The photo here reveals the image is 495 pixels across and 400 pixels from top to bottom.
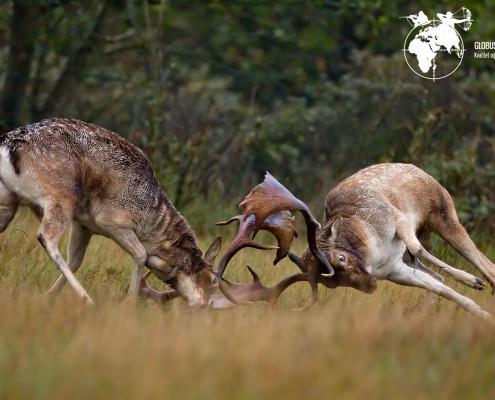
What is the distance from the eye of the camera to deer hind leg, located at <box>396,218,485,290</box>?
821 centimetres

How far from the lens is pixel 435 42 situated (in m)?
14.7

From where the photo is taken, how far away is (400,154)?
1466 centimetres

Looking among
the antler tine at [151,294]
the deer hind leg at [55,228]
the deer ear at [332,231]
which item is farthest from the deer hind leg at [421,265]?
the deer hind leg at [55,228]

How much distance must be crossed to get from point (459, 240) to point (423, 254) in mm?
682

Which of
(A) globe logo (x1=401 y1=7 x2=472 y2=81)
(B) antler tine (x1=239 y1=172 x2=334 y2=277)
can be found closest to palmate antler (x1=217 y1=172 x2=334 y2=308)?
(B) antler tine (x1=239 y1=172 x2=334 y2=277)

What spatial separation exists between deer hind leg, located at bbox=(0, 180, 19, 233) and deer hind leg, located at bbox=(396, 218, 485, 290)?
3.31 meters

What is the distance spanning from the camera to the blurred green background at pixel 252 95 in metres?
13.8

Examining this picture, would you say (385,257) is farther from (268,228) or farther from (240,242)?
(240,242)


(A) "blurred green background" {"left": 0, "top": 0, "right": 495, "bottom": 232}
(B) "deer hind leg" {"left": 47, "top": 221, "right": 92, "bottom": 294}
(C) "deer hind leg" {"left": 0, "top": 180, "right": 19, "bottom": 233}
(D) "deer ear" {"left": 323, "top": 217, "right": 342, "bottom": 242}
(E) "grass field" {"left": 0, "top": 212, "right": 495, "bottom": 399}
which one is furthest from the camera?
(A) "blurred green background" {"left": 0, "top": 0, "right": 495, "bottom": 232}

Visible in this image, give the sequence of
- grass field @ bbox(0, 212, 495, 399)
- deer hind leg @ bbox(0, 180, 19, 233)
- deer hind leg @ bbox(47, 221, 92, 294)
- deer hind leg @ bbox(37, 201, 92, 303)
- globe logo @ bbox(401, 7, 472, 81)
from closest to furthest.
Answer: grass field @ bbox(0, 212, 495, 399) → deer hind leg @ bbox(37, 201, 92, 303) → deer hind leg @ bbox(0, 180, 19, 233) → deer hind leg @ bbox(47, 221, 92, 294) → globe logo @ bbox(401, 7, 472, 81)

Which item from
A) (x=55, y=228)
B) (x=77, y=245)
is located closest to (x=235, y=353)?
(x=55, y=228)

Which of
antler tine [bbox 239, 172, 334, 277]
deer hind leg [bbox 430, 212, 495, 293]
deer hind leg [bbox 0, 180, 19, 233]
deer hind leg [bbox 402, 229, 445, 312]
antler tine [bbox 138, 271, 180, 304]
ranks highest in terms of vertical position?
antler tine [bbox 239, 172, 334, 277]

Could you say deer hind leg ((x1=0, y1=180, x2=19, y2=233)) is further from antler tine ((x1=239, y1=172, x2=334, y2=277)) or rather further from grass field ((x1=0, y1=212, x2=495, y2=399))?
antler tine ((x1=239, y1=172, x2=334, y2=277))

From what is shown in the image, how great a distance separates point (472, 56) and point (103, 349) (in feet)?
46.2
